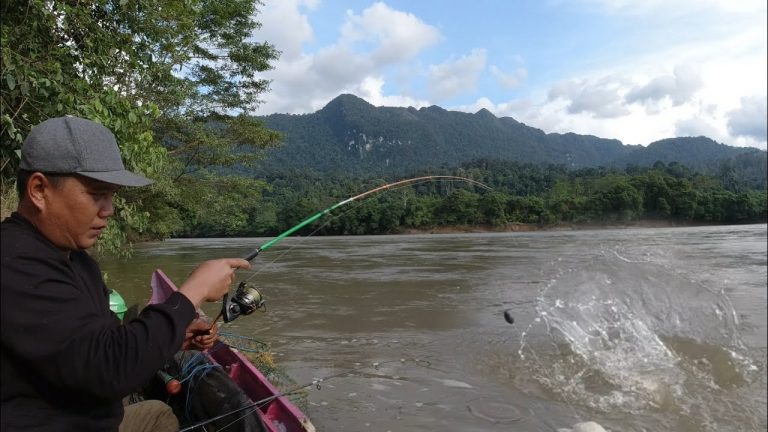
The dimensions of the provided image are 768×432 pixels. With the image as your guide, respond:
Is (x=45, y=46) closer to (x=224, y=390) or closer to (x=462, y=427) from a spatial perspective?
(x=224, y=390)

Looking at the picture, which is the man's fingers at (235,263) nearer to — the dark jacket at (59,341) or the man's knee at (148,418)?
the dark jacket at (59,341)

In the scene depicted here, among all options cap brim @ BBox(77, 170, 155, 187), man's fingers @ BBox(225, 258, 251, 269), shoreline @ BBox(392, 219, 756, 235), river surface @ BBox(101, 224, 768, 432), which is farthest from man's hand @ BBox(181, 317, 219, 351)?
shoreline @ BBox(392, 219, 756, 235)

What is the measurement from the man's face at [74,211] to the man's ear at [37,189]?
15 millimetres

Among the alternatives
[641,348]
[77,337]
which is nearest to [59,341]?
[77,337]

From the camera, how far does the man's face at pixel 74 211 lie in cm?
139

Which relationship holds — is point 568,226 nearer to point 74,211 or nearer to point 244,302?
point 244,302

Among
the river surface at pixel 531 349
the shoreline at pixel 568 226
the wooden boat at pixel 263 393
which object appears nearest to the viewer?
the wooden boat at pixel 263 393

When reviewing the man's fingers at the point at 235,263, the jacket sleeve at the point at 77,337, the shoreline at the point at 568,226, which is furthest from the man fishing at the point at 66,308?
the shoreline at the point at 568,226

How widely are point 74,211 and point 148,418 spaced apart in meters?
1.26

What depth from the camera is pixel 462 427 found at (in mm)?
4844

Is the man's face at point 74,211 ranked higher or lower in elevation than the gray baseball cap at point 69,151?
lower

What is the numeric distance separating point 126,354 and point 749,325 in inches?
358

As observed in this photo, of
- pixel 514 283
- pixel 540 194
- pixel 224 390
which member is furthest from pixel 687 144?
pixel 224 390

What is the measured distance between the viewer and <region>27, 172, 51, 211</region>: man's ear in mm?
1371
